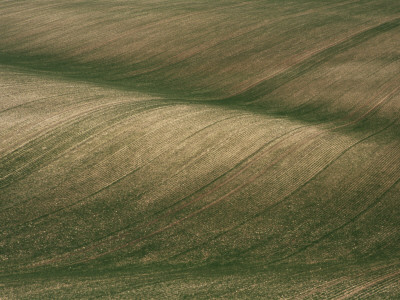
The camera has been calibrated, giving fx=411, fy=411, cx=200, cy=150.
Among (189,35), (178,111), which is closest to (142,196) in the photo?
(178,111)

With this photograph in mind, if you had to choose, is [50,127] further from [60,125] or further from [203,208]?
[203,208]

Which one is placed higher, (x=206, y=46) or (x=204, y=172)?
(x=206, y=46)

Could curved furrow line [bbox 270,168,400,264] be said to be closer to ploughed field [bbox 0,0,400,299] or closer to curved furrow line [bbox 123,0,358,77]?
ploughed field [bbox 0,0,400,299]

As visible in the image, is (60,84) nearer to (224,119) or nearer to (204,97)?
(204,97)

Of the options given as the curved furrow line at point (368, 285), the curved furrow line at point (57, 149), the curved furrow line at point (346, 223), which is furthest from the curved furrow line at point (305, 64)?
the curved furrow line at point (368, 285)

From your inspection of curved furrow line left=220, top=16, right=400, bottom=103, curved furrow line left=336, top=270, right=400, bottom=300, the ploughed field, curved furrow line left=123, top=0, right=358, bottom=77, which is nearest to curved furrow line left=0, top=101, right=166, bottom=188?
the ploughed field

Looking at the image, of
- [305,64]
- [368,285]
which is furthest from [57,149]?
[305,64]

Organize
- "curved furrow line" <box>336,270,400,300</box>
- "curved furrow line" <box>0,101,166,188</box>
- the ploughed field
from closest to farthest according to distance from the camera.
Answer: "curved furrow line" <box>336,270,400,300</box> < the ploughed field < "curved furrow line" <box>0,101,166,188</box>
